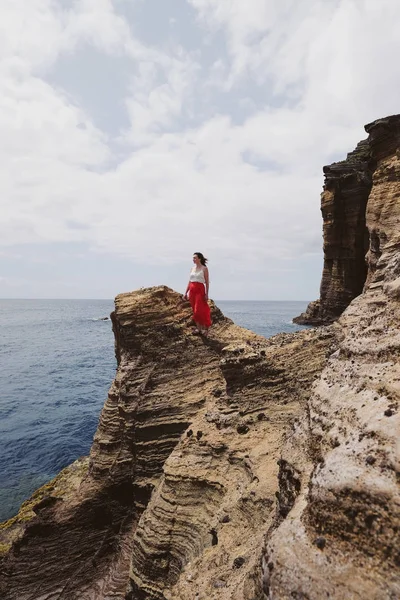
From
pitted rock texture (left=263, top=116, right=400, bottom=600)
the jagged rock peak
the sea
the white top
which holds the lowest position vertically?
the sea

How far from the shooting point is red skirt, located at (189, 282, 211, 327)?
13636 mm

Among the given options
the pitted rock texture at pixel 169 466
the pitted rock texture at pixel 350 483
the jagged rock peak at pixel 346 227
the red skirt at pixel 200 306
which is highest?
the jagged rock peak at pixel 346 227

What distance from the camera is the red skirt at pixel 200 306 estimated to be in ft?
44.7

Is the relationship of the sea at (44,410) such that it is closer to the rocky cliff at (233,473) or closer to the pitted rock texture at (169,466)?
the rocky cliff at (233,473)

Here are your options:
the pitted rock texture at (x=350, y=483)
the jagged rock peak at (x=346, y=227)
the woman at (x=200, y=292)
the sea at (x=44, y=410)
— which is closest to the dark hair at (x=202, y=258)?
the woman at (x=200, y=292)

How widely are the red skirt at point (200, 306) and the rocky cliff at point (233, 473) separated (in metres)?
0.61

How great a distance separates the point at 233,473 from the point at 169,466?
1891mm

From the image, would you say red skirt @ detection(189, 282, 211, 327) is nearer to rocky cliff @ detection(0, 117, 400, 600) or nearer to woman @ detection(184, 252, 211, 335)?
woman @ detection(184, 252, 211, 335)

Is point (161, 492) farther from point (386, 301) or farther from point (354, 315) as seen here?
point (386, 301)

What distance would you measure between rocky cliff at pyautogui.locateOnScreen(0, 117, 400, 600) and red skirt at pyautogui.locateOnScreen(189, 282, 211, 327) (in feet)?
1.99

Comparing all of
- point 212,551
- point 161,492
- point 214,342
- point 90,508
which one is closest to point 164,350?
point 214,342

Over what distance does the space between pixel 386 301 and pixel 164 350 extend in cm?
916

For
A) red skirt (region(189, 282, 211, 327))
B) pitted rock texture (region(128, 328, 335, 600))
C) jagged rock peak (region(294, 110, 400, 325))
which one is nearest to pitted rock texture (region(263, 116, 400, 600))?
pitted rock texture (region(128, 328, 335, 600))

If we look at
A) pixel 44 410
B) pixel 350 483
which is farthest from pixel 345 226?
pixel 350 483
